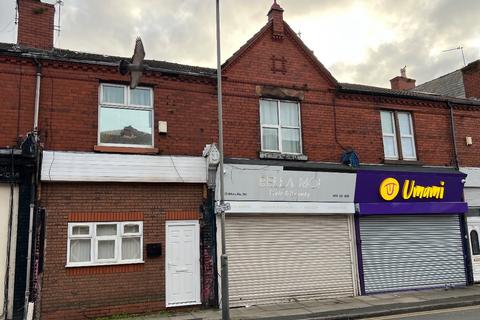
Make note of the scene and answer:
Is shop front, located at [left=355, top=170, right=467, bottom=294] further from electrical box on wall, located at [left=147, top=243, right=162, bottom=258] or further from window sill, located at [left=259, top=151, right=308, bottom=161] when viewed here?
electrical box on wall, located at [left=147, top=243, right=162, bottom=258]

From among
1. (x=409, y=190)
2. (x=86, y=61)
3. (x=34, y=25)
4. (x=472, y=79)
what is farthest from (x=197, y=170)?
(x=472, y=79)

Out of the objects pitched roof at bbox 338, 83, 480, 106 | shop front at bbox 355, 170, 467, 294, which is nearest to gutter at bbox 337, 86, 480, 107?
pitched roof at bbox 338, 83, 480, 106

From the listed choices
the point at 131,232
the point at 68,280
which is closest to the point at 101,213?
the point at 131,232

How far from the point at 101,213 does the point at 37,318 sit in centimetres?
279

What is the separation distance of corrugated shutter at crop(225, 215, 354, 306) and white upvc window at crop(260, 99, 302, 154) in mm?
2177

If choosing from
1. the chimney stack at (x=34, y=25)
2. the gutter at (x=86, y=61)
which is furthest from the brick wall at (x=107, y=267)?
the chimney stack at (x=34, y=25)

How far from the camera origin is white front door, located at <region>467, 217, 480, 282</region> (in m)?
15.7

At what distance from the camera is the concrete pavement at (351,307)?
11078 mm

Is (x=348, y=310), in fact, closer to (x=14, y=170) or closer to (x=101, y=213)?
(x=101, y=213)

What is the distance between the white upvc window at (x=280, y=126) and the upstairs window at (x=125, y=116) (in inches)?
138

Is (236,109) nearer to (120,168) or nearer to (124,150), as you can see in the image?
(124,150)

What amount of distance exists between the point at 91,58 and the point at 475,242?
14.3 m

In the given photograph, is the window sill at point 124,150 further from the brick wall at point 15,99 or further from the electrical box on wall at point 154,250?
the electrical box on wall at point 154,250

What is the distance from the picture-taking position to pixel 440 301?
12.6m
